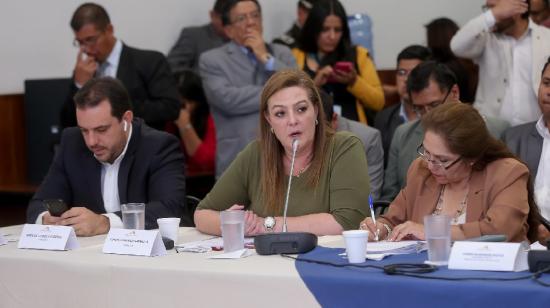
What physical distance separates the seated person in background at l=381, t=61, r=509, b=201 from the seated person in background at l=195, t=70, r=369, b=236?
1.25 metres

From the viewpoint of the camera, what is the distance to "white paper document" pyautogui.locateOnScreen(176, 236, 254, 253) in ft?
11.1

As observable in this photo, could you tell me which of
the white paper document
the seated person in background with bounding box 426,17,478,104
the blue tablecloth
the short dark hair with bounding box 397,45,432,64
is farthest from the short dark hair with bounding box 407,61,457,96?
the blue tablecloth

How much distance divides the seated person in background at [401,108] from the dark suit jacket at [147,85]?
1.24 meters

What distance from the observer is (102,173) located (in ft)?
14.8

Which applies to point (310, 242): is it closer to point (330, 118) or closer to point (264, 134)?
point (264, 134)

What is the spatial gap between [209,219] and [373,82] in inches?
112

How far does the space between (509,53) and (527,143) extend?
1195 mm

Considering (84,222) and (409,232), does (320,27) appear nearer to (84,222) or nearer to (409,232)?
(84,222)

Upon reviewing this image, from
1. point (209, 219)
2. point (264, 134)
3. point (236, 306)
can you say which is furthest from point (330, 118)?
point (236, 306)

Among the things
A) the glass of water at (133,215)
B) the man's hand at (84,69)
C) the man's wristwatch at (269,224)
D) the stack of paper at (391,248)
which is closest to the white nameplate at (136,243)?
the glass of water at (133,215)

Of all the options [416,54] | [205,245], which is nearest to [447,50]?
[416,54]

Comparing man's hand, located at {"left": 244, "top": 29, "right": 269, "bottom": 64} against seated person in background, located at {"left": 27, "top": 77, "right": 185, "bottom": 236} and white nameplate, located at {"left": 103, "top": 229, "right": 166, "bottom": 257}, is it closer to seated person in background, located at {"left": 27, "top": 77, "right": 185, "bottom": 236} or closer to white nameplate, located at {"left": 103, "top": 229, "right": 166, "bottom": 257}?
seated person in background, located at {"left": 27, "top": 77, "right": 185, "bottom": 236}

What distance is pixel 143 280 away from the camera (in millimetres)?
3129

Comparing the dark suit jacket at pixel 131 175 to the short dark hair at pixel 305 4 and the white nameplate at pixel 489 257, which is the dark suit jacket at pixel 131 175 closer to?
the white nameplate at pixel 489 257
